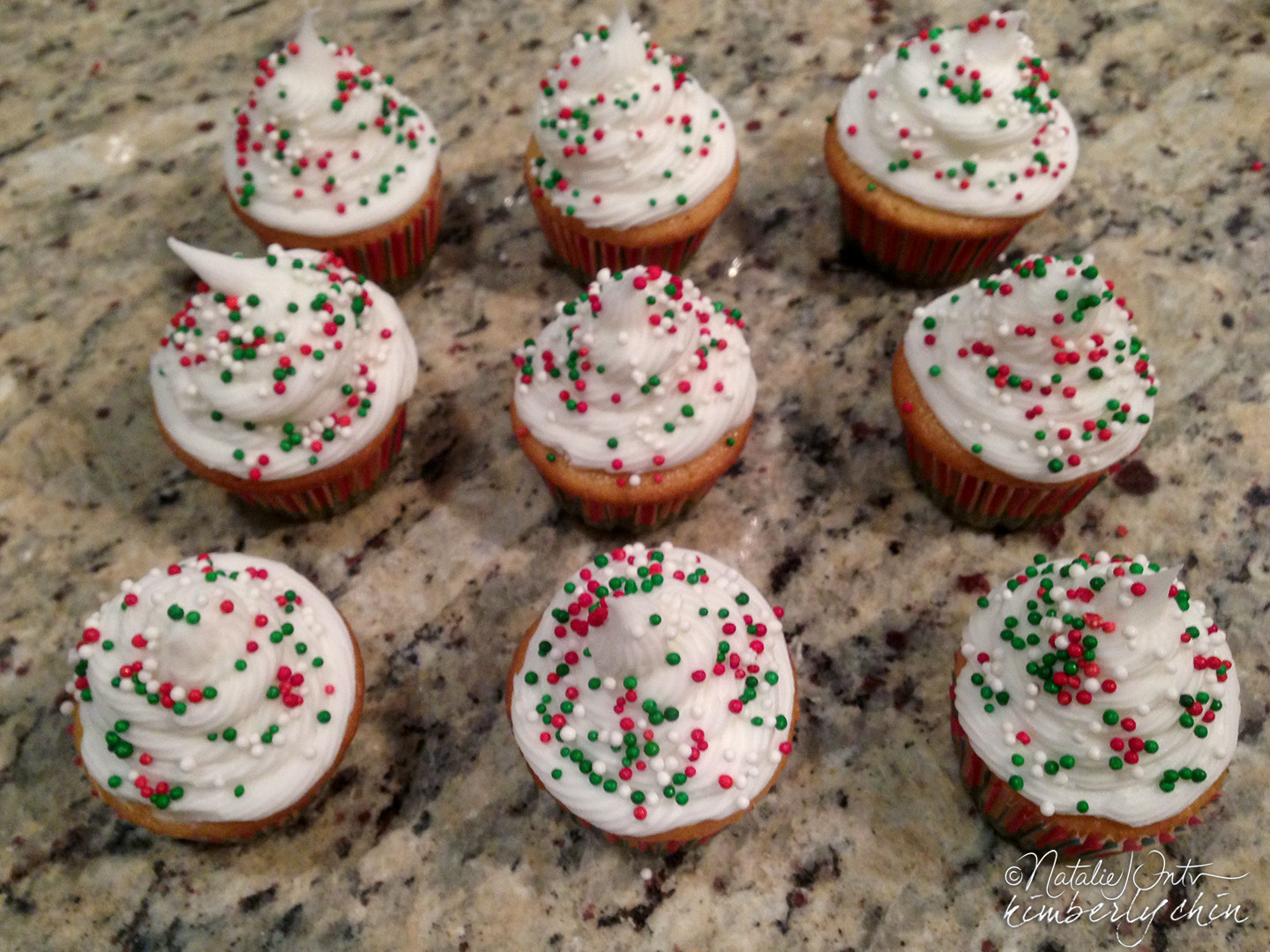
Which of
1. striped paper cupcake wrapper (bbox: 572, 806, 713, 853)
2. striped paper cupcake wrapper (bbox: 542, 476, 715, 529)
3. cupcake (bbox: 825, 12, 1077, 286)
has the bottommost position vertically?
striped paper cupcake wrapper (bbox: 572, 806, 713, 853)

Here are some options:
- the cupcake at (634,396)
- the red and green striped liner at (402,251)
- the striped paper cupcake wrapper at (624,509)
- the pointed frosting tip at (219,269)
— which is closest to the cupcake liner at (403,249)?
the red and green striped liner at (402,251)

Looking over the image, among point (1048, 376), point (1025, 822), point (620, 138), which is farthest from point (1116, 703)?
point (620, 138)

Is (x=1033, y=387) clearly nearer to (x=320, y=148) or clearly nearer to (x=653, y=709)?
(x=653, y=709)

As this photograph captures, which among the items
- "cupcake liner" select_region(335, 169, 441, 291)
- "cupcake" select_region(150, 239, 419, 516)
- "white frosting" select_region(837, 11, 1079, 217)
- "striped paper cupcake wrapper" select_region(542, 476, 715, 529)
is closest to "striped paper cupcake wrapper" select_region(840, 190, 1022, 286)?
"white frosting" select_region(837, 11, 1079, 217)

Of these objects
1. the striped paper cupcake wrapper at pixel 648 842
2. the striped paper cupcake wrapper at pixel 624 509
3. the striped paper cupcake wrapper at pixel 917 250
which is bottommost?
the striped paper cupcake wrapper at pixel 648 842

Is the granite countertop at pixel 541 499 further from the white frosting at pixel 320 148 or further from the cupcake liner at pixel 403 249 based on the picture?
the white frosting at pixel 320 148

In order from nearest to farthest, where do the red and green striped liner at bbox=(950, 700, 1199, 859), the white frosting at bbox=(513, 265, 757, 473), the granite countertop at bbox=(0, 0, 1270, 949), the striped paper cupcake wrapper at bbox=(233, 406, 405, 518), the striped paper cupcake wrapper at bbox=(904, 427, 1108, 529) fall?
the red and green striped liner at bbox=(950, 700, 1199, 859) → the granite countertop at bbox=(0, 0, 1270, 949) → the white frosting at bbox=(513, 265, 757, 473) → the striped paper cupcake wrapper at bbox=(904, 427, 1108, 529) → the striped paper cupcake wrapper at bbox=(233, 406, 405, 518)

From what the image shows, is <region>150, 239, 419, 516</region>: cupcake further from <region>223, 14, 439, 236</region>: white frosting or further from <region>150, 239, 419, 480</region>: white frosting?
<region>223, 14, 439, 236</region>: white frosting
